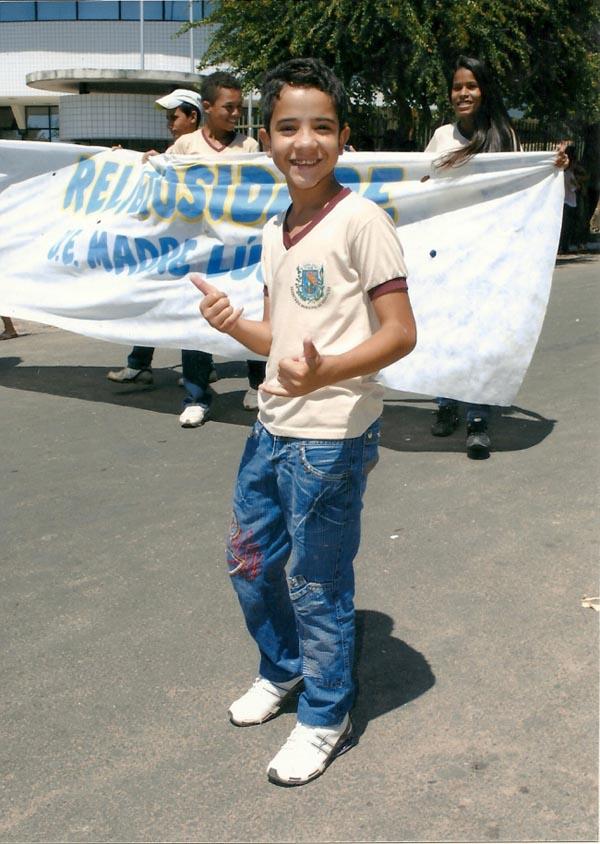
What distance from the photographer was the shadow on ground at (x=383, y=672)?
3207 millimetres

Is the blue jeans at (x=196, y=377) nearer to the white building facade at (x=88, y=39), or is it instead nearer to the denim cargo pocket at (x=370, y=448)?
the denim cargo pocket at (x=370, y=448)

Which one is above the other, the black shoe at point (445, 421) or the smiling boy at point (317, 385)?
the smiling boy at point (317, 385)

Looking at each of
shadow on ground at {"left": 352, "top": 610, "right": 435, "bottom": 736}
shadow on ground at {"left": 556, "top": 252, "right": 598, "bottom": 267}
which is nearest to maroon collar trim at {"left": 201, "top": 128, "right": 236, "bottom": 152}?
shadow on ground at {"left": 352, "top": 610, "right": 435, "bottom": 736}

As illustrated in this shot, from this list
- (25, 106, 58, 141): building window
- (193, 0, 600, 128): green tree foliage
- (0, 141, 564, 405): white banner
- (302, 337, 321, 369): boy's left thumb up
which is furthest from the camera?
(25, 106, 58, 141): building window

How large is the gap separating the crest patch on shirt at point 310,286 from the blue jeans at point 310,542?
355 mm

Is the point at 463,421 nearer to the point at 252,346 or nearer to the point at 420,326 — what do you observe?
the point at 420,326

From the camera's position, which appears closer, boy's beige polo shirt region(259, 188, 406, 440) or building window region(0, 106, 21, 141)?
boy's beige polo shirt region(259, 188, 406, 440)

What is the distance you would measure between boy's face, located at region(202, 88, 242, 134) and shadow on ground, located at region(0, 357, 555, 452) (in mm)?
1815

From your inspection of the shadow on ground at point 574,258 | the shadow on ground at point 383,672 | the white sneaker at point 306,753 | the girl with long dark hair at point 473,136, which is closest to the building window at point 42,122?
the shadow on ground at point 574,258

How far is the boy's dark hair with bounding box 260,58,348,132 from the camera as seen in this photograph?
2742mm

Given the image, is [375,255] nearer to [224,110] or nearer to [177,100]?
[224,110]

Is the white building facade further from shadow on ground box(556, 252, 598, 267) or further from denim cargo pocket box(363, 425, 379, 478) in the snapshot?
denim cargo pocket box(363, 425, 379, 478)

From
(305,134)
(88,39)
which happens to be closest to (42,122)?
(88,39)

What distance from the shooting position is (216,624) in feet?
12.4
